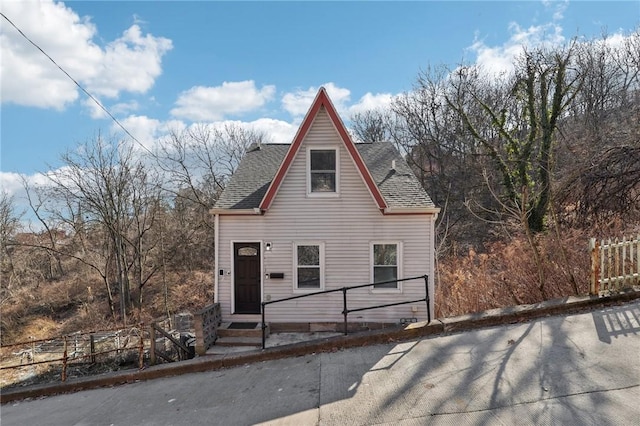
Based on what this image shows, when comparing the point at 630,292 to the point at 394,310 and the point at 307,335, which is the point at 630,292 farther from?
the point at 307,335

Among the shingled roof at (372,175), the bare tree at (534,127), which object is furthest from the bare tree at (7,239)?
the bare tree at (534,127)

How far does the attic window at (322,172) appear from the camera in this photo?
9688 millimetres

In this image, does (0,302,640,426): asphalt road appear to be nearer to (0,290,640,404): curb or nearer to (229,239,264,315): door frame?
(0,290,640,404): curb

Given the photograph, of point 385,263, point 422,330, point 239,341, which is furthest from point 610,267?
point 239,341

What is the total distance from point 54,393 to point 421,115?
86.9 feet

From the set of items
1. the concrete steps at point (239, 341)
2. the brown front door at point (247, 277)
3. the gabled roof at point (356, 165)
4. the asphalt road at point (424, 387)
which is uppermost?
the gabled roof at point (356, 165)

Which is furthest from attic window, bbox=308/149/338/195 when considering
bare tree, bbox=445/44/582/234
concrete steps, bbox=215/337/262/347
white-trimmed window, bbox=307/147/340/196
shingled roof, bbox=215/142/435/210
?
bare tree, bbox=445/44/582/234

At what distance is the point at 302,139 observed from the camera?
373 inches

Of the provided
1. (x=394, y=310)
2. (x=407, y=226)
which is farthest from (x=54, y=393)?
(x=407, y=226)

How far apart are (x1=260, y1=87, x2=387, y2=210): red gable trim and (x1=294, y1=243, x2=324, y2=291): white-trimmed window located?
1.60m

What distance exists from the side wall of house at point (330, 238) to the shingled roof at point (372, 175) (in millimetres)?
467

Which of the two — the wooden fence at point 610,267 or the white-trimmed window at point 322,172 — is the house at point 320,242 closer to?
the white-trimmed window at point 322,172

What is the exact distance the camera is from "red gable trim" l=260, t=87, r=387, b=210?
920 cm

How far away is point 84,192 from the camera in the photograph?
62.1 ft
